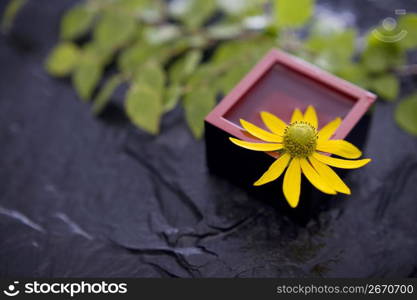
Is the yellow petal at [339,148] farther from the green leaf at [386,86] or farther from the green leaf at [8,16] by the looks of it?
the green leaf at [8,16]

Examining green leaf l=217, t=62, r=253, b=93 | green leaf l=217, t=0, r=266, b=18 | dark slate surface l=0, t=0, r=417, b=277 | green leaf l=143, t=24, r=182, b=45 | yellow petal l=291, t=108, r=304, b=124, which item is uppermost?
green leaf l=217, t=0, r=266, b=18

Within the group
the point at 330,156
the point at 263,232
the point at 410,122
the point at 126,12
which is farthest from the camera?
the point at 126,12

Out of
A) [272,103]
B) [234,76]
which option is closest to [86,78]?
[234,76]

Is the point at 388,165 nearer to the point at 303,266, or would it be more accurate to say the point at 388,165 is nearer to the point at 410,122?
the point at 410,122

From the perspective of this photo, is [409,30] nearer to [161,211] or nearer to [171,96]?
[171,96]

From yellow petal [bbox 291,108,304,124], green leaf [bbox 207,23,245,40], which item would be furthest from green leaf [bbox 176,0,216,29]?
yellow petal [bbox 291,108,304,124]

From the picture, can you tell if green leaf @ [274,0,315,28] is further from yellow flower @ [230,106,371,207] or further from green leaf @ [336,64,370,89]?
yellow flower @ [230,106,371,207]

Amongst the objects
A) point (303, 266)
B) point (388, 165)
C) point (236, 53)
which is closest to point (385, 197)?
point (388, 165)
